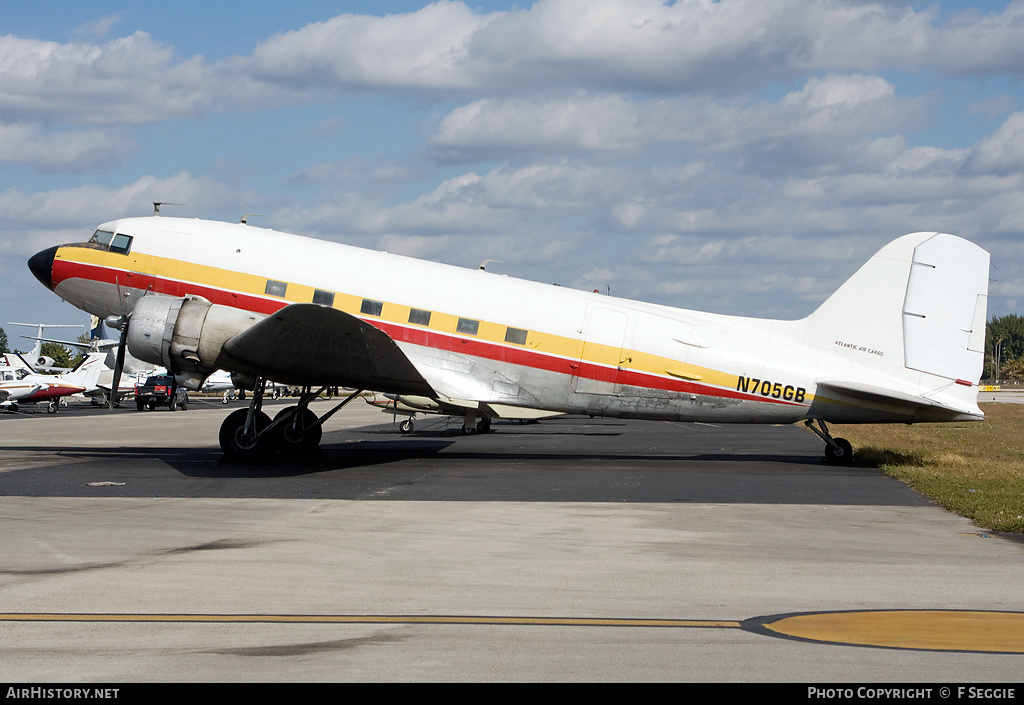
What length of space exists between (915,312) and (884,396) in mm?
1955

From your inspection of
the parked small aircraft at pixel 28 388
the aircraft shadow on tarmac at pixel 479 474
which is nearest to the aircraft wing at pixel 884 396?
the aircraft shadow on tarmac at pixel 479 474

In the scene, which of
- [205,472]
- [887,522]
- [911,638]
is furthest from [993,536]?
[205,472]

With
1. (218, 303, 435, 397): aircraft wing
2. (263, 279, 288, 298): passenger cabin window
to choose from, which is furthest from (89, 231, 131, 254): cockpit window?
(218, 303, 435, 397): aircraft wing

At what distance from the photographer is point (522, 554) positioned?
9125 mm

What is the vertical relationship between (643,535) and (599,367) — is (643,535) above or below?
below

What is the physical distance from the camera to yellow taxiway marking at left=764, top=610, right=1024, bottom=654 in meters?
5.91

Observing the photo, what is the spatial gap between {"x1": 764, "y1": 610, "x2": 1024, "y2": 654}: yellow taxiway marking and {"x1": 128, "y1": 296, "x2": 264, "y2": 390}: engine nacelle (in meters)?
12.2

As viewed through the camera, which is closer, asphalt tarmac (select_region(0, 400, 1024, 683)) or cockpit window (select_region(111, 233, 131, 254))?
asphalt tarmac (select_region(0, 400, 1024, 683))

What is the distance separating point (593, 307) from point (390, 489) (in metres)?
6.02

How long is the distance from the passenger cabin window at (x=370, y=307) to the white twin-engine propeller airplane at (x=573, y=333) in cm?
3

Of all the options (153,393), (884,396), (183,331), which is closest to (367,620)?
(183,331)

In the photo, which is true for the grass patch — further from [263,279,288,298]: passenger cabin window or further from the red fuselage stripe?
[263,279,288,298]: passenger cabin window

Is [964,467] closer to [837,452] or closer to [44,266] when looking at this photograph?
[837,452]

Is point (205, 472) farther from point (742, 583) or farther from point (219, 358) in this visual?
point (742, 583)
